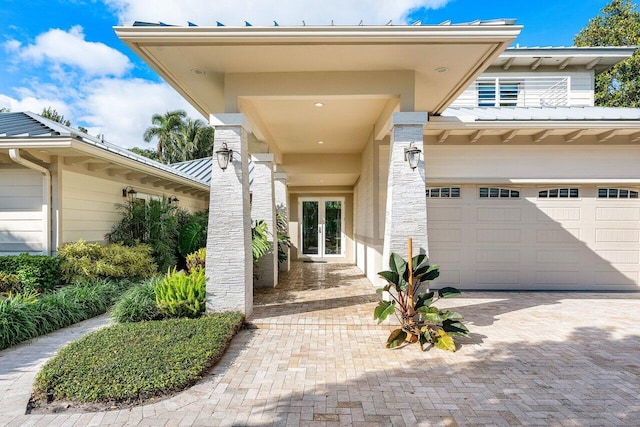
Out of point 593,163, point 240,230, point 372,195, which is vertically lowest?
point 240,230

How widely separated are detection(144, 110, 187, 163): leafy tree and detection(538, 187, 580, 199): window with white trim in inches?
898

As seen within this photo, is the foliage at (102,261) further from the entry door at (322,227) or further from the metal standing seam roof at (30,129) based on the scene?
the entry door at (322,227)

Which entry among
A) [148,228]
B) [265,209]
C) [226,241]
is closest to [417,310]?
[226,241]

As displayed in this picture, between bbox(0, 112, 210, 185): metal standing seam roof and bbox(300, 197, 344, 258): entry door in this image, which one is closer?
bbox(0, 112, 210, 185): metal standing seam roof

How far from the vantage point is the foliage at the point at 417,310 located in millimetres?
4098

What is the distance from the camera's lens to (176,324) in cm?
429

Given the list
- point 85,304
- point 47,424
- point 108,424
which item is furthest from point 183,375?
point 85,304

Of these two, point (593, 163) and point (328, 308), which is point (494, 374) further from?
point (593, 163)

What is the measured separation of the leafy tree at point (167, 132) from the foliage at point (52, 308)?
19870mm

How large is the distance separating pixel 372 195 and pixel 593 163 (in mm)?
4765

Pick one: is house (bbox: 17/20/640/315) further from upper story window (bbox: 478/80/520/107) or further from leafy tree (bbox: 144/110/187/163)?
leafy tree (bbox: 144/110/187/163)

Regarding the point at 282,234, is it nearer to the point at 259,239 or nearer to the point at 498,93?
the point at 259,239

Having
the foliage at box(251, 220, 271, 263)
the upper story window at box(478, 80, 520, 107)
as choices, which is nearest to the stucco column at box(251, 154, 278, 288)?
the foliage at box(251, 220, 271, 263)

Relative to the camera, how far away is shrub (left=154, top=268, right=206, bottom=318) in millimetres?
4715
